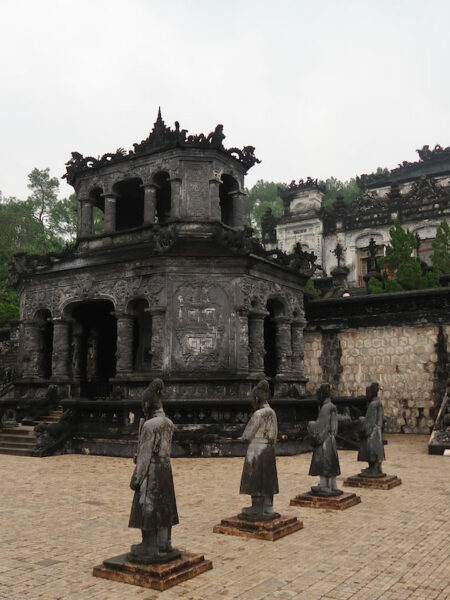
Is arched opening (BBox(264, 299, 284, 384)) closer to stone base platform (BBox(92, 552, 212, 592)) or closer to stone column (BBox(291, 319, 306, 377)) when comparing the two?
stone column (BBox(291, 319, 306, 377))

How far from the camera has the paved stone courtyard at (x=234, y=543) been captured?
17.0ft

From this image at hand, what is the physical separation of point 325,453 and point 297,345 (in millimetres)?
10399

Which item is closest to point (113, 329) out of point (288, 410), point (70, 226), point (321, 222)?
point (288, 410)

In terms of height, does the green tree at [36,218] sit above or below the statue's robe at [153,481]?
above

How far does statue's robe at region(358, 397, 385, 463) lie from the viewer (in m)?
10.1

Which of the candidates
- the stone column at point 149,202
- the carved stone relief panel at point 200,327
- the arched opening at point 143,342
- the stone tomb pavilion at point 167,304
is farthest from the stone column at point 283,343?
the stone column at point 149,202

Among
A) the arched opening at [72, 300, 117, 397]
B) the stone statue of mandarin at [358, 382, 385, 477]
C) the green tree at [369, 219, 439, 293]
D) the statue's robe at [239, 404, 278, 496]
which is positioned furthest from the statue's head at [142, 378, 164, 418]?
the green tree at [369, 219, 439, 293]

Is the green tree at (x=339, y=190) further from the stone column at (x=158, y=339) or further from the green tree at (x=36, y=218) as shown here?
the stone column at (x=158, y=339)

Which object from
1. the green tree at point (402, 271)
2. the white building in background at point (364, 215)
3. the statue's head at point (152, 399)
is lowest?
the statue's head at point (152, 399)

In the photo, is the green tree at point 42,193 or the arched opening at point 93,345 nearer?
the arched opening at point 93,345

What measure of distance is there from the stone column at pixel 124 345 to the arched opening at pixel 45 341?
3.49 meters

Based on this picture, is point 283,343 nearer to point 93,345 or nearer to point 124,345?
point 124,345

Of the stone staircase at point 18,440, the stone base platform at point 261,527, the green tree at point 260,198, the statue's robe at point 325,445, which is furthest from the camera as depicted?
the green tree at point 260,198

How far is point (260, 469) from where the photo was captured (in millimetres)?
7121
